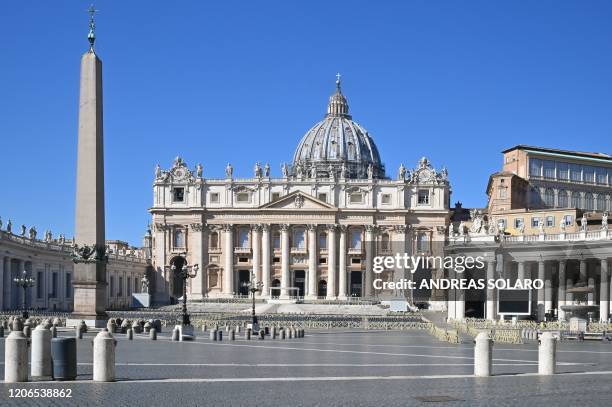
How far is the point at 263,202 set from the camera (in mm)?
112188

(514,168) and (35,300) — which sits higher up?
(514,168)

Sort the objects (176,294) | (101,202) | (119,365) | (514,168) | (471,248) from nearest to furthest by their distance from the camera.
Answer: (119,365)
(101,202)
(471,248)
(514,168)
(176,294)

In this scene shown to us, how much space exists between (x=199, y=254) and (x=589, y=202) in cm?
4479

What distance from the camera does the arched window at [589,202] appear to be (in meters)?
94.8

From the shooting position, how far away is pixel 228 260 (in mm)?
111750

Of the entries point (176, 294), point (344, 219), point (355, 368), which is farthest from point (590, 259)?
point (176, 294)

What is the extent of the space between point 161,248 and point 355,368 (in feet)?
304

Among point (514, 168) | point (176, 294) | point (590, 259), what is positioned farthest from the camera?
point (176, 294)

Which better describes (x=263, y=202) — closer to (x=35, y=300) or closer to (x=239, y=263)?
(x=239, y=263)

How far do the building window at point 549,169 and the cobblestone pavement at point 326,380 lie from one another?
67.4 meters

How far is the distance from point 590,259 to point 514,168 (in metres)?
32.7

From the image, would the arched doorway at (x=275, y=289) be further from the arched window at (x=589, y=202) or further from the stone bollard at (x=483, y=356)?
the stone bollard at (x=483, y=356)

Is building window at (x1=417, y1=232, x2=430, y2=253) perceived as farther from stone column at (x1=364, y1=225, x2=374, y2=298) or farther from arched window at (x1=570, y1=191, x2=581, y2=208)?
arched window at (x1=570, y1=191, x2=581, y2=208)

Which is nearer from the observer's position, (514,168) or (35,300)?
(35,300)
